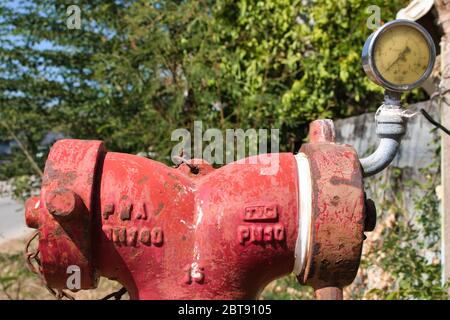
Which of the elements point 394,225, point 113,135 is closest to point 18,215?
point 113,135

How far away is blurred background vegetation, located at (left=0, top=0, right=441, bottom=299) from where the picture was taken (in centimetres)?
582

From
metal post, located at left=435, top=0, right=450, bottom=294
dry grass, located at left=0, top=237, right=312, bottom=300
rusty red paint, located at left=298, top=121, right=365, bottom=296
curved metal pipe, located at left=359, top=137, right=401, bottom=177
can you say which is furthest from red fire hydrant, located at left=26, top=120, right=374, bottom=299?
dry grass, located at left=0, top=237, right=312, bottom=300

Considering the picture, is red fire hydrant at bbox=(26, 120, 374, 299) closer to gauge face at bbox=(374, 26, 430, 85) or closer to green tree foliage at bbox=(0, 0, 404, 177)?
gauge face at bbox=(374, 26, 430, 85)

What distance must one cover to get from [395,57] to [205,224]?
689 mm

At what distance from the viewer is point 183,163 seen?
2059mm

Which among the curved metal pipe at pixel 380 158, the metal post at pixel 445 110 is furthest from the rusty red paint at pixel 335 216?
the metal post at pixel 445 110

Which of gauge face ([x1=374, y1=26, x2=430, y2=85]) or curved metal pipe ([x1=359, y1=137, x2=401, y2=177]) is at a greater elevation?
gauge face ([x1=374, y1=26, x2=430, y2=85])

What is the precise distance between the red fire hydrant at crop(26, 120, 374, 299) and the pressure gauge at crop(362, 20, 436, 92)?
27cm

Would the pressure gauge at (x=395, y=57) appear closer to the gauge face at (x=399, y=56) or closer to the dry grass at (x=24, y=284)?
the gauge face at (x=399, y=56)

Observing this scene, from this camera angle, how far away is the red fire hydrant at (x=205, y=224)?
1.79 m

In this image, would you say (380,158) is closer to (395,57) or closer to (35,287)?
(395,57)

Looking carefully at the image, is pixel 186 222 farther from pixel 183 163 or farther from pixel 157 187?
pixel 183 163

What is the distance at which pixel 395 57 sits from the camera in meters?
2.01
